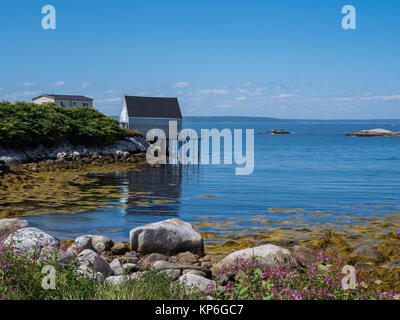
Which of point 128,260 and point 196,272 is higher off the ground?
point 196,272

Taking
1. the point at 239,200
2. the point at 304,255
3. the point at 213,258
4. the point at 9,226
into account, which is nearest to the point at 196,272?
the point at 213,258

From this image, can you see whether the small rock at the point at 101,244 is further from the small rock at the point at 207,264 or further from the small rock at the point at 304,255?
the small rock at the point at 304,255

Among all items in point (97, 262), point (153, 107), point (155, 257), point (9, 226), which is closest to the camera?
point (97, 262)

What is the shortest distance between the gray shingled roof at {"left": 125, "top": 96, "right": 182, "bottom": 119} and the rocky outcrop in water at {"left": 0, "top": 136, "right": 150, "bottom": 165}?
466 inches

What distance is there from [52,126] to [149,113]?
22.0 metres

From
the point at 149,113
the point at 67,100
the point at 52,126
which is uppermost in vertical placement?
the point at 67,100

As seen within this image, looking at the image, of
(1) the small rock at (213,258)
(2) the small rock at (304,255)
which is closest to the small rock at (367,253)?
(2) the small rock at (304,255)

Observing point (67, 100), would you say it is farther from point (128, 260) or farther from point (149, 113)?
point (128, 260)

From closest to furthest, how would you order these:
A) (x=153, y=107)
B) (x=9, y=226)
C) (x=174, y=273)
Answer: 1. (x=174, y=273)
2. (x=9, y=226)
3. (x=153, y=107)

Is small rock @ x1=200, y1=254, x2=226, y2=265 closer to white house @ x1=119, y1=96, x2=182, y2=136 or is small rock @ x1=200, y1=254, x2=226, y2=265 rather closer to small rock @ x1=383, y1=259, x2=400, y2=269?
small rock @ x1=383, y1=259, x2=400, y2=269

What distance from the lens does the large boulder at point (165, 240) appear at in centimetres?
1172

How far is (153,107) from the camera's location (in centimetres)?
6375

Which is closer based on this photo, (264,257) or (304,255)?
(264,257)

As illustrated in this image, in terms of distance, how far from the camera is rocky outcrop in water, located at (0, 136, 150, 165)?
120 feet
